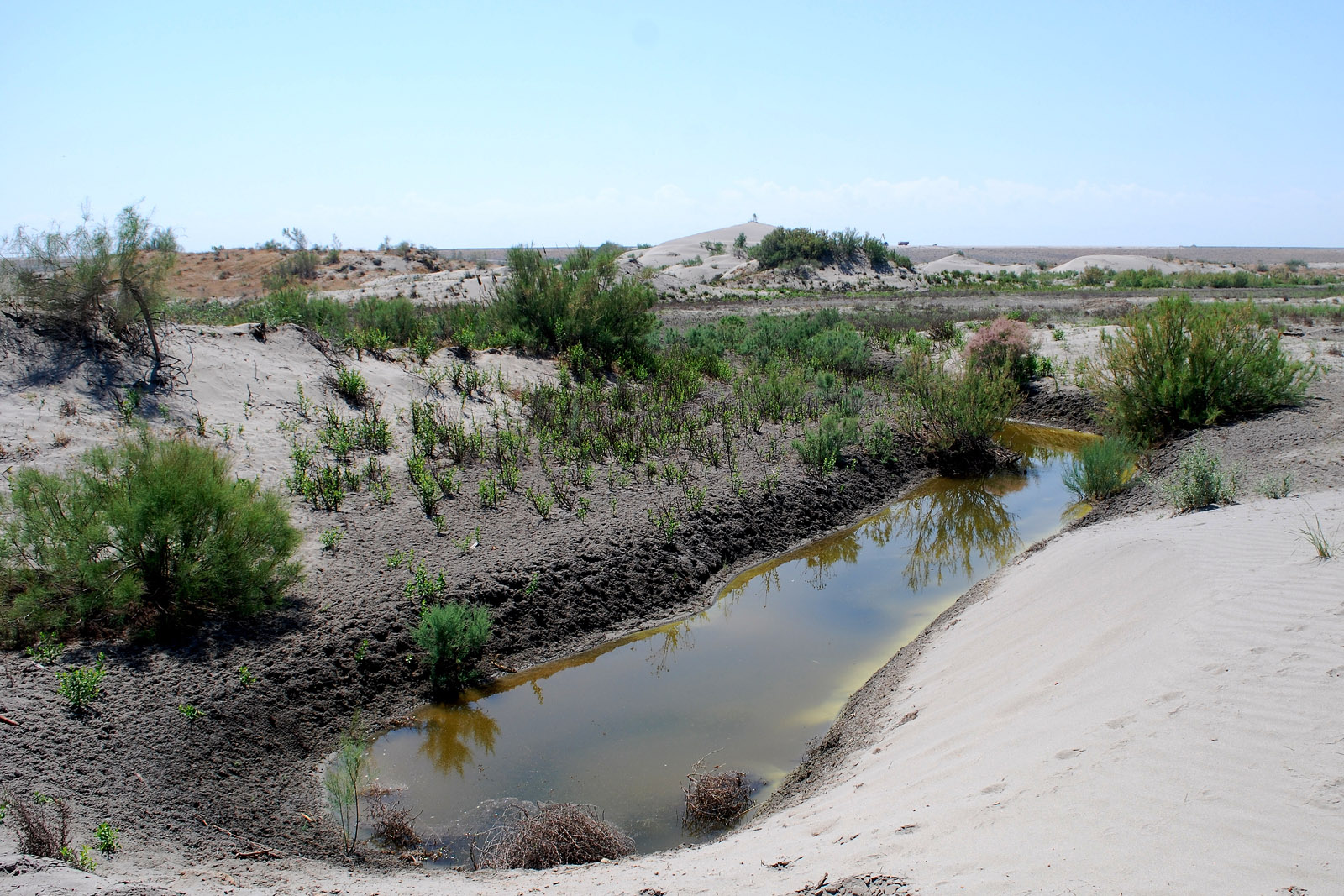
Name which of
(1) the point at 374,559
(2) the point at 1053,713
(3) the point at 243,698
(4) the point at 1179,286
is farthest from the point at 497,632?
(4) the point at 1179,286

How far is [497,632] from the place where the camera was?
713 cm

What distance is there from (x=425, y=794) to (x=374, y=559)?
2892mm

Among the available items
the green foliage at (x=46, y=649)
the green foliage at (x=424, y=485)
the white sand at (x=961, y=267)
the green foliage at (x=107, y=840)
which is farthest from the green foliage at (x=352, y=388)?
the white sand at (x=961, y=267)

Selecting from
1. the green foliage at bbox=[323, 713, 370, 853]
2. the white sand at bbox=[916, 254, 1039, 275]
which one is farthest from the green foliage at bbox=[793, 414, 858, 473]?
the white sand at bbox=[916, 254, 1039, 275]

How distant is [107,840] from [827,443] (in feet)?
31.9

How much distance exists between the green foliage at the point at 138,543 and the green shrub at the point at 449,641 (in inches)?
51.7

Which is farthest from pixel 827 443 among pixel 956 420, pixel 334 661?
pixel 334 661

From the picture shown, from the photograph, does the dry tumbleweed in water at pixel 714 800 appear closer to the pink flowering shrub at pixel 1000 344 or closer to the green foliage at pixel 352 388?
the green foliage at pixel 352 388

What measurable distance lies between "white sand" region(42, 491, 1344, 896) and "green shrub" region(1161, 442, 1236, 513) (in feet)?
6.19

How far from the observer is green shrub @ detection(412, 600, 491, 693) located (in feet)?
21.1

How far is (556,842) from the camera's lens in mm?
4461

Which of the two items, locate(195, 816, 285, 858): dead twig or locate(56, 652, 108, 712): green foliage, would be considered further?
locate(56, 652, 108, 712): green foliage

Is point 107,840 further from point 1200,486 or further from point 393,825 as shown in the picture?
point 1200,486

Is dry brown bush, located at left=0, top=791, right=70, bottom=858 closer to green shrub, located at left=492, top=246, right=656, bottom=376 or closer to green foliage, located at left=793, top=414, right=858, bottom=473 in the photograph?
green foliage, located at left=793, top=414, right=858, bottom=473
